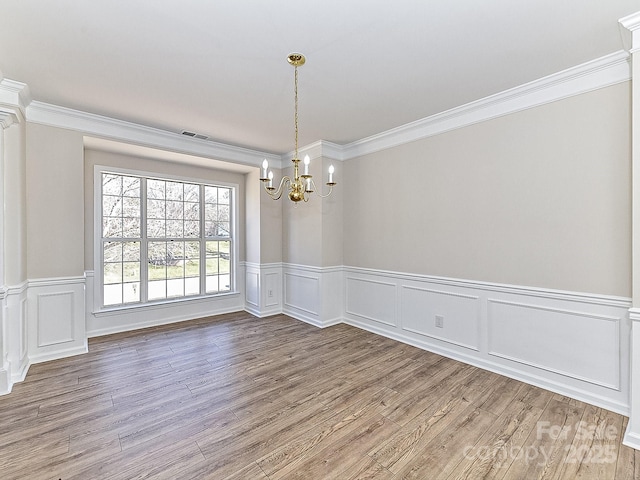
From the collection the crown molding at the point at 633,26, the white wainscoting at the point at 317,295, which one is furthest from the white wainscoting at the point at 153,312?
the crown molding at the point at 633,26

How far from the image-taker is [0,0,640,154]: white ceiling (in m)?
1.89

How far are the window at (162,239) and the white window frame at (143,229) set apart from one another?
0.03 m

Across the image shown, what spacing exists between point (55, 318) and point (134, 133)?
A: 2.35 m

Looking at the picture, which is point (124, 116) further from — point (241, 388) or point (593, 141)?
point (593, 141)

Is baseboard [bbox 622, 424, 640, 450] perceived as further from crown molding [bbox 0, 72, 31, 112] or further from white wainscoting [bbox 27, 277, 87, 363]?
crown molding [bbox 0, 72, 31, 112]

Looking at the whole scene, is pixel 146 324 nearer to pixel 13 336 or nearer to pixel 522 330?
pixel 13 336

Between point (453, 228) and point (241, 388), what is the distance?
2.76 m

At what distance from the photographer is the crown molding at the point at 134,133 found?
326cm

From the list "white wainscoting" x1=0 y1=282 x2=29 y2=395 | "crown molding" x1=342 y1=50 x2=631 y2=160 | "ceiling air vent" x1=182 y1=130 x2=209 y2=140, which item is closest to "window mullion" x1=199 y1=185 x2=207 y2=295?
"ceiling air vent" x1=182 y1=130 x2=209 y2=140

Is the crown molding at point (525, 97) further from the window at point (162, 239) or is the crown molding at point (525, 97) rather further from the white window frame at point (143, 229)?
the window at point (162, 239)

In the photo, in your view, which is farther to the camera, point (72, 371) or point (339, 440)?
point (72, 371)

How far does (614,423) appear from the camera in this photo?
2.20 metres

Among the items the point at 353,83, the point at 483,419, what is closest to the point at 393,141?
the point at 353,83

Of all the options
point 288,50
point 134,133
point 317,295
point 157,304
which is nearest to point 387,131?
point 288,50
